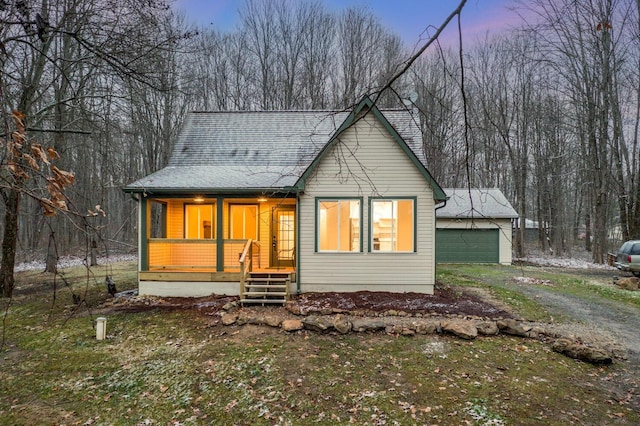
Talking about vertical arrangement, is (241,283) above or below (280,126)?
below

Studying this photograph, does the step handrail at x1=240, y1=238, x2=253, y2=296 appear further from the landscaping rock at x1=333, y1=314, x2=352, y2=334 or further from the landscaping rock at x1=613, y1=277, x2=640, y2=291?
the landscaping rock at x1=613, y1=277, x2=640, y2=291

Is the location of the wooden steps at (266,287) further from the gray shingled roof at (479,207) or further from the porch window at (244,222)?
the gray shingled roof at (479,207)

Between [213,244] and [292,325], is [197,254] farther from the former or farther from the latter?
[292,325]

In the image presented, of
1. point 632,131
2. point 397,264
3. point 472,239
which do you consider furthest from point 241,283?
point 632,131

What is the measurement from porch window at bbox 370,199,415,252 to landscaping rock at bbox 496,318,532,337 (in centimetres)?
353

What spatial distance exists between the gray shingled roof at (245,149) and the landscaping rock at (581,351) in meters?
7.02

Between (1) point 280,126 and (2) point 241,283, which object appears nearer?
(2) point 241,283

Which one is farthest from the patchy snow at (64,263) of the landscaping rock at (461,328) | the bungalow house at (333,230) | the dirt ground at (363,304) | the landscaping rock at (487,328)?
the landscaping rock at (487,328)

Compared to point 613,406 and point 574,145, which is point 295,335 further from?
point 574,145

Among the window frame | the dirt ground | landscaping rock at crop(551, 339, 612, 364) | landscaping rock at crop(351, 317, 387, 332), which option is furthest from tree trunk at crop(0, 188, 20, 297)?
landscaping rock at crop(551, 339, 612, 364)

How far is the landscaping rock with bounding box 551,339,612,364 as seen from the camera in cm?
625

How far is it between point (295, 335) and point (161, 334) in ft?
9.33

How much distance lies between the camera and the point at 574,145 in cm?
2636

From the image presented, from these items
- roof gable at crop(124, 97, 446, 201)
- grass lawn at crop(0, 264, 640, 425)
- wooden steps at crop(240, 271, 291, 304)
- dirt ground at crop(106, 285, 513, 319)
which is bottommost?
grass lawn at crop(0, 264, 640, 425)
